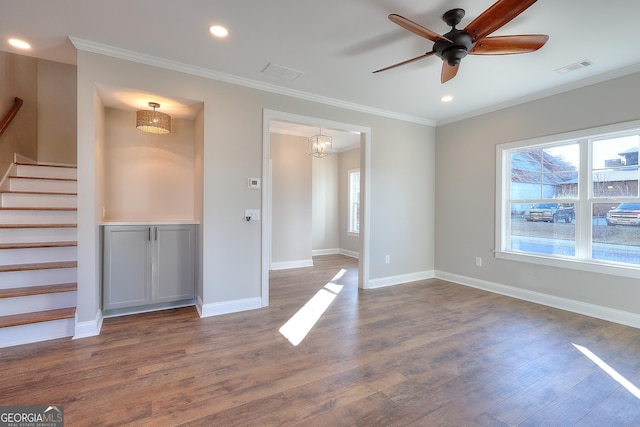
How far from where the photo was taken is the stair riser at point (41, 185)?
363cm

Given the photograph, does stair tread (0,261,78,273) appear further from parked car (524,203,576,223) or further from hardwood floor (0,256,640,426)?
parked car (524,203,576,223)

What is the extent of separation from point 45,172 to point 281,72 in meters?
3.57

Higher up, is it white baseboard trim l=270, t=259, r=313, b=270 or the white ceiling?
the white ceiling

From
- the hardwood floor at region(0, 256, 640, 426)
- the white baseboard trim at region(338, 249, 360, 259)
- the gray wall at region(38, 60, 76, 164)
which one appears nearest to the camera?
the hardwood floor at region(0, 256, 640, 426)

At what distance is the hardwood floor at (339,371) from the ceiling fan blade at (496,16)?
2.51m

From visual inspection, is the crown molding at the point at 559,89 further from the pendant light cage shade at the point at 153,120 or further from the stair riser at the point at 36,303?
the stair riser at the point at 36,303

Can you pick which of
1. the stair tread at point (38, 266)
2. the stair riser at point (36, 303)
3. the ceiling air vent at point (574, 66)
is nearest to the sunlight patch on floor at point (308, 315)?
the stair riser at point (36, 303)

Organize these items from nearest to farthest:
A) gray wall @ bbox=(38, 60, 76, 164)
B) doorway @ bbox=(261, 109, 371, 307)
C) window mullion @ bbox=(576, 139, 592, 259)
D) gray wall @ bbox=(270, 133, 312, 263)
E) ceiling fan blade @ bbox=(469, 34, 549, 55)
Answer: ceiling fan blade @ bbox=(469, 34, 549, 55) < window mullion @ bbox=(576, 139, 592, 259) < doorway @ bbox=(261, 109, 371, 307) < gray wall @ bbox=(38, 60, 76, 164) < gray wall @ bbox=(270, 133, 312, 263)

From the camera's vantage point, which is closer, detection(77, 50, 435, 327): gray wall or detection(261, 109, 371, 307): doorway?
detection(77, 50, 435, 327): gray wall

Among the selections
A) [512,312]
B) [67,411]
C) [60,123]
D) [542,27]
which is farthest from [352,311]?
[60,123]

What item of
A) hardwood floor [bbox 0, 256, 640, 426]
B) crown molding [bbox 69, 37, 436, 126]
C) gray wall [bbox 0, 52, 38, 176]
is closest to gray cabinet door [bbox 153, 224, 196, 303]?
hardwood floor [bbox 0, 256, 640, 426]

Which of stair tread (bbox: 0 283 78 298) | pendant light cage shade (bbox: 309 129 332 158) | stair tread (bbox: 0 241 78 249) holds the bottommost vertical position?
stair tread (bbox: 0 283 78 298)

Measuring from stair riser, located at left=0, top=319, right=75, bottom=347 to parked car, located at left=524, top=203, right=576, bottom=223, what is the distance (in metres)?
5.55

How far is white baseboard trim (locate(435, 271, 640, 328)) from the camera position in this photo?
3090 millimetres
